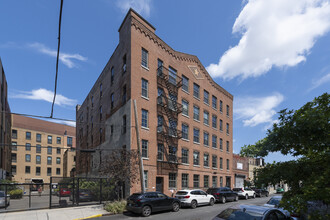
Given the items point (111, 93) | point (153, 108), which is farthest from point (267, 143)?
point (111, 93)

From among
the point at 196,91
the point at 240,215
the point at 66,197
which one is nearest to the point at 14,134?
the point at 66,197

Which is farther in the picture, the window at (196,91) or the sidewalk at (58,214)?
the window at (196,91)

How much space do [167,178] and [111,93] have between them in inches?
510

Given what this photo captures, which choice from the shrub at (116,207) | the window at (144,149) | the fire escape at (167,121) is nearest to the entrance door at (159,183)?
the fire escape at (167,121)

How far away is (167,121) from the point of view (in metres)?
27.3

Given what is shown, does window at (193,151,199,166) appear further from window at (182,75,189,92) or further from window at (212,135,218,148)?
window at (182,75,189,92)

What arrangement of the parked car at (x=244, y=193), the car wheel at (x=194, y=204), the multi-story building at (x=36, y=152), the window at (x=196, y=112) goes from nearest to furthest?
the car wheel at (x=194, y=204), the parked car at (x=244, y=193), the window at (x=196, y=112), the multi-story building at (x=36, y=152)

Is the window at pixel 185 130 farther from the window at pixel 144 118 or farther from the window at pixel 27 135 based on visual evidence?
the window at pixel 27 135

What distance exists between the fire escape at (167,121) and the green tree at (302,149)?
19.7 m

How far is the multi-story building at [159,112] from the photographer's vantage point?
24297 mm

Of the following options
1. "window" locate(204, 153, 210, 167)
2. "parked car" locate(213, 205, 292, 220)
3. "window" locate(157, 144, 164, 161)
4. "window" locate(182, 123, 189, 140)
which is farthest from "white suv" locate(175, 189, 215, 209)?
"window" locate(204, 153, 210, 167)

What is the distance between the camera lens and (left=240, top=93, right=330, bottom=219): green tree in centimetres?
513

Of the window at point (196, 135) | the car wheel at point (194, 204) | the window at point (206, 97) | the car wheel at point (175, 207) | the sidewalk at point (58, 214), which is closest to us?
the sidewalk at point (58, 214)

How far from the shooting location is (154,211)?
15.8m
